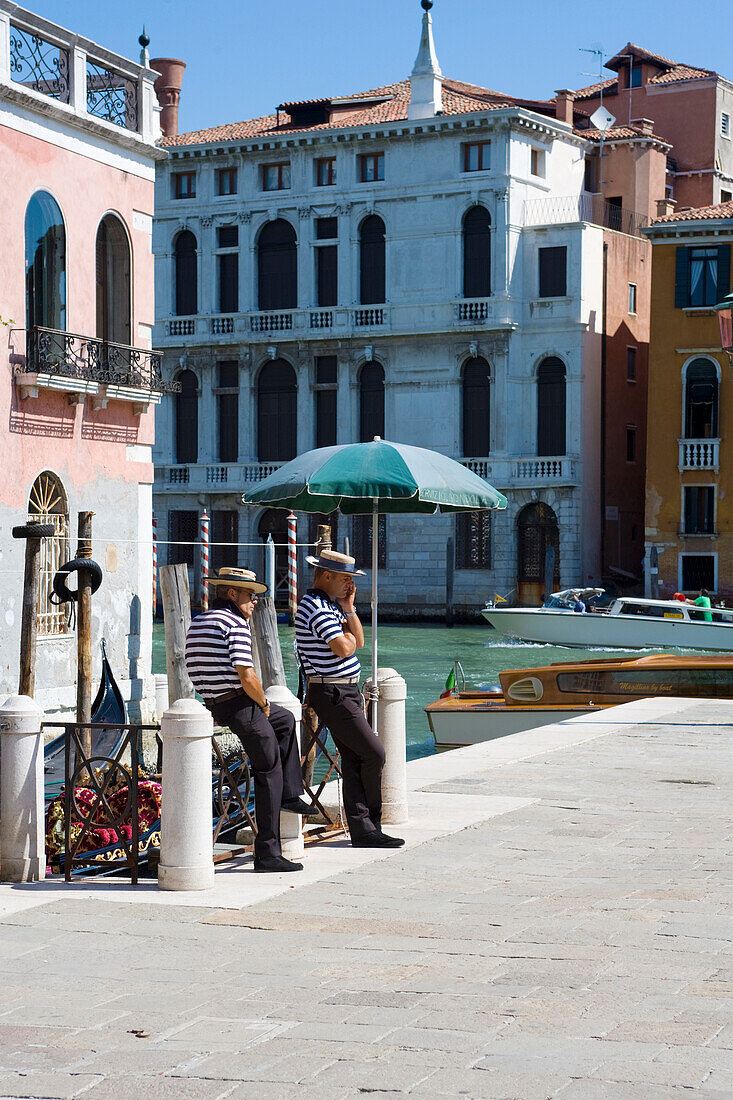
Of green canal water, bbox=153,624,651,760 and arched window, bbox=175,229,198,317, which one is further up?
arched window, bbox=175,229,198,317

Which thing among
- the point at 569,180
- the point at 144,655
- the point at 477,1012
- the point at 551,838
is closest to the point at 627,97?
the point at 569,180

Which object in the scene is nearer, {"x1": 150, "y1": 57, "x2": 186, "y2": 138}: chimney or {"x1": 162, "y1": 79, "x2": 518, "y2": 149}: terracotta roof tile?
{"x1": 162, "y1": 79, "x2": 518, "y2": 149}: terracotta roof tile

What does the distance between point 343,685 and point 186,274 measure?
3625 cm

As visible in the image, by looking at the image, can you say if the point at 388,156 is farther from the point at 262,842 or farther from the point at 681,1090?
the point at 681,1090

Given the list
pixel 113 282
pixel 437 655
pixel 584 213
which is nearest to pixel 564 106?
pixel 584 213

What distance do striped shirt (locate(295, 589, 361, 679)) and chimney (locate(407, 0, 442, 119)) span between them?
3355cm

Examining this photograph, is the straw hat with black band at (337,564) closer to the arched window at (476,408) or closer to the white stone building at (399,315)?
the white stone building at (399,315)

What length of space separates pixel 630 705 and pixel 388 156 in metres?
27.6

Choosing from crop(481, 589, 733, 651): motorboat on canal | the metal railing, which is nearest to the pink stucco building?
crop(481, 589, 733, 651): motorboat on canal

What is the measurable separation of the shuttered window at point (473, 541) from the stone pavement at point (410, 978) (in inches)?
1221

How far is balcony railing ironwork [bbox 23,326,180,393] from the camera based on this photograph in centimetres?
1475

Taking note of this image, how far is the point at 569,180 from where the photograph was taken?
134 feet

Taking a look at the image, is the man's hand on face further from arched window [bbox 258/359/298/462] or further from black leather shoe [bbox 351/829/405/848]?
arched window [bbox 258/359/298/462]

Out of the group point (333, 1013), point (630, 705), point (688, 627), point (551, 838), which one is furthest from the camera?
point (688, 627)
